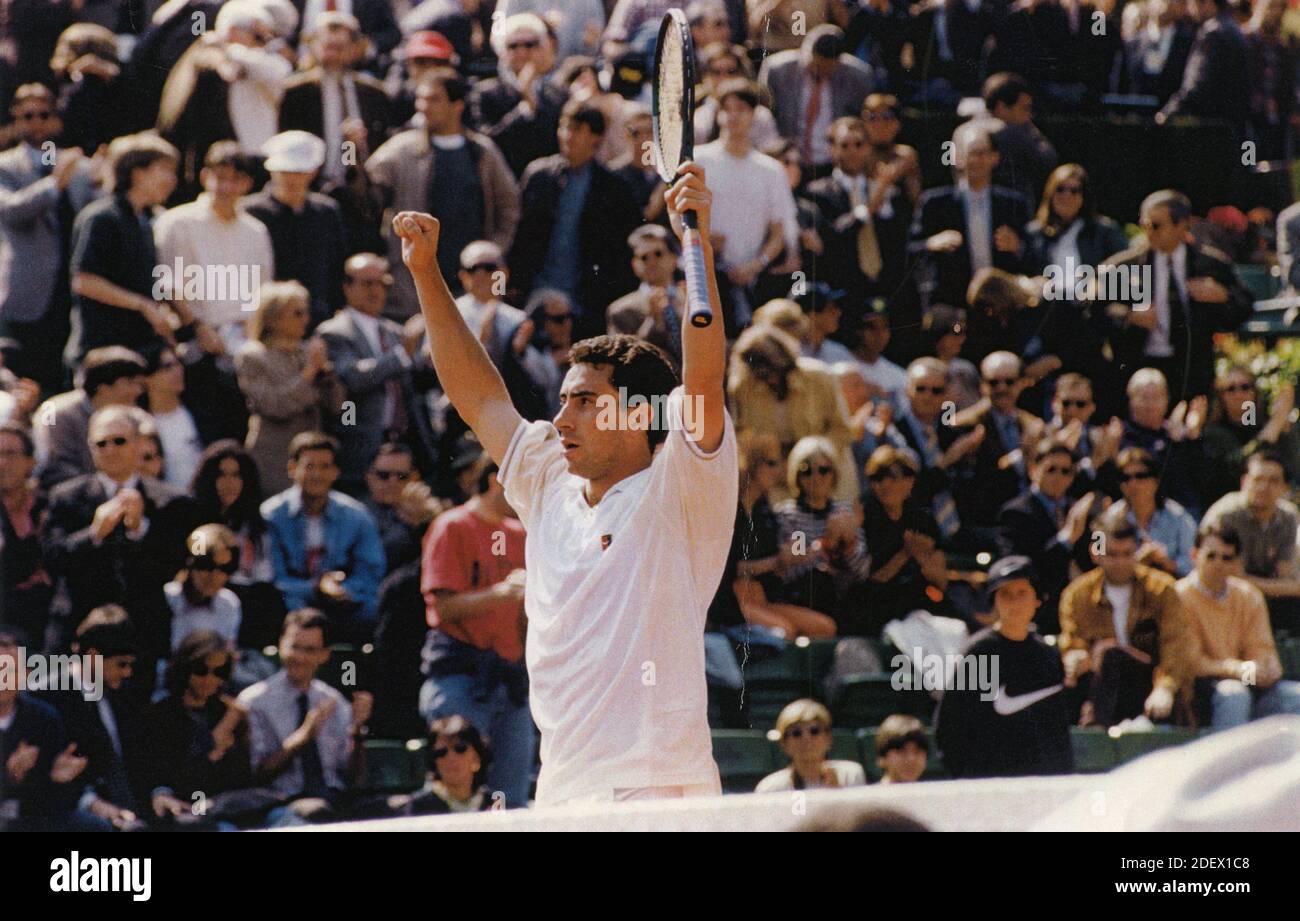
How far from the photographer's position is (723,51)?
6980 millimetres

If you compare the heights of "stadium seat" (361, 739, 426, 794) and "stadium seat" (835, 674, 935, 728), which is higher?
"stadium seat" (835, 674, 935, 728)

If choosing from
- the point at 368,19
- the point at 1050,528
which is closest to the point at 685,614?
the point at 1050,528

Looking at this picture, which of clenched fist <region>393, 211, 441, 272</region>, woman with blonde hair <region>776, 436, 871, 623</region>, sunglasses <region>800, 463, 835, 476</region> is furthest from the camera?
sunglasses <region>800, 463, 835, 476</region>

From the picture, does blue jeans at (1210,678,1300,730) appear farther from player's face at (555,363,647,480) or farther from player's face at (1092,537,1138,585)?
player's face at (555,363,647,480)

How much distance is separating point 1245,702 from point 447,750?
2.44 m

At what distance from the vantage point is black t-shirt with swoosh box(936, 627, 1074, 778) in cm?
590

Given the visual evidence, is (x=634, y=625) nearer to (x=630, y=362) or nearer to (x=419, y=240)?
(x=630, y=362)

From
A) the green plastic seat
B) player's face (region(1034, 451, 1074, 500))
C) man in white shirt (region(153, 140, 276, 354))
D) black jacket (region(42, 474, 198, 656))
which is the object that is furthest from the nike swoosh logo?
man in white shirt (region(153, 140, 276, 354))

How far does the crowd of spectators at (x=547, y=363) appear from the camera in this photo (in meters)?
5.96

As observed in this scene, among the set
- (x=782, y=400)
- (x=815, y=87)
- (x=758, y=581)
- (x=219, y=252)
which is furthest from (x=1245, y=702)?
(x=219, y=252)

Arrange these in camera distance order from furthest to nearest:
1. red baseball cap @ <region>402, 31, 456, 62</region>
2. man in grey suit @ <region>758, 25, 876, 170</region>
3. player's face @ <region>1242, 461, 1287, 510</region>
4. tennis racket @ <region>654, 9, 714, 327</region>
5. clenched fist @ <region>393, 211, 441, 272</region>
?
1. man in grey suit @ <region>758, 25, 876, 170</region>
2. red baseball cap @ <region>402, 31, 456, 62</region>
3. player's face @ <region>1242, 461, 1287, 510</region>
4. tennis racket @ <region>654, 9, 714, 327</region>
5. clenched fist @ <region>393, 211, 441, 272</region>

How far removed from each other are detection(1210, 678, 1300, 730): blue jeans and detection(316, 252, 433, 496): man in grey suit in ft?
8.36

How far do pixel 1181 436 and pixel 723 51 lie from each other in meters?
2.02
